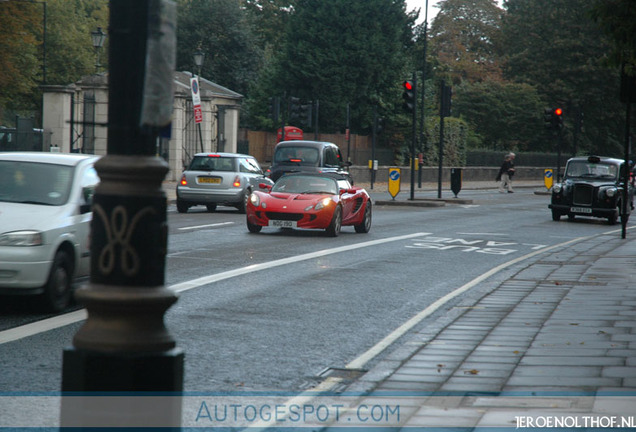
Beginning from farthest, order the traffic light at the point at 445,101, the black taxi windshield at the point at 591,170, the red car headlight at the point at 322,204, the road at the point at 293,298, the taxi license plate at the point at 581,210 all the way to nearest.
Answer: the traffic light at the point at 445,101
the black taxi windshield at the point at 591,170
the taxi license plate at the point at 581,210
the red car headlight at the point at 322,204
the road at the point at 293,298

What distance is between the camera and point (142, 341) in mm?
3393

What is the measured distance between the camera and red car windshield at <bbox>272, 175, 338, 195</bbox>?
1952 centimetres

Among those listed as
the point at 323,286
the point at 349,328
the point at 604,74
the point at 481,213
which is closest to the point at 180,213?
the point at 481,213

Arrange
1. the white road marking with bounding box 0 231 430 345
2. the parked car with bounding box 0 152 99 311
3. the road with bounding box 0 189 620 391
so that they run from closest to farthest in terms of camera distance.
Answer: the road with bounding box 0 189 620 391 < the white road marking with bounding box 0 231 430 345 < the parked car with bounding box 0 152 99 311

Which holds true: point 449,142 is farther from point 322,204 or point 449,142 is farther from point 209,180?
point 322,204

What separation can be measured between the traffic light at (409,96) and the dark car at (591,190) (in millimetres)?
6854

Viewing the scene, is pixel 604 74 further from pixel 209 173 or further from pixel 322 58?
pixel 209 173

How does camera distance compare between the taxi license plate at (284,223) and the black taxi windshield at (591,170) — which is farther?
the black taxi windshield at (591,170)

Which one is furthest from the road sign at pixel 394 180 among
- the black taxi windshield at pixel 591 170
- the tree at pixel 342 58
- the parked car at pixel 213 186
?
the tree at pixel 342 58

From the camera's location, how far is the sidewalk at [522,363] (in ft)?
18.0

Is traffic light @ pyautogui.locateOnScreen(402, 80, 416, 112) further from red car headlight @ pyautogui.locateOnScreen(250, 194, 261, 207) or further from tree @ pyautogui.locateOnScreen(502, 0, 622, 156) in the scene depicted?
tree @ pyautogui.locateOnScreen(502, 0, 622, 156)

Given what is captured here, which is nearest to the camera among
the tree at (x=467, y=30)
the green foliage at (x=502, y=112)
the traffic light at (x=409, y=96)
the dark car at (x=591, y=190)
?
the dark car at (x=591, y=190)

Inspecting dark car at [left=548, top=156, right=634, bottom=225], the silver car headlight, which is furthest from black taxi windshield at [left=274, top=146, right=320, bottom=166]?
the silver car headlight

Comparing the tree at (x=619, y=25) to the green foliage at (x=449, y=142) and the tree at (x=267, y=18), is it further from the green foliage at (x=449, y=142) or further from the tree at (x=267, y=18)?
the tree at (x=267, y=18)
